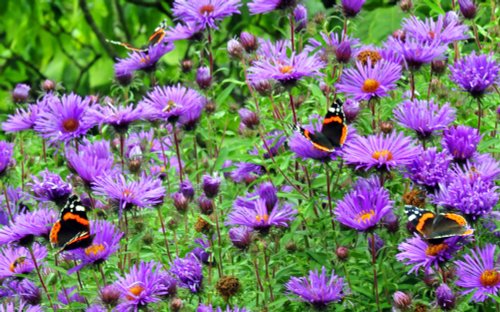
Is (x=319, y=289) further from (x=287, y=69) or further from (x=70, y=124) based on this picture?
(x=70, y=124)

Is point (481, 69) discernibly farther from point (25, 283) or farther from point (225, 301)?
point (25, 283)

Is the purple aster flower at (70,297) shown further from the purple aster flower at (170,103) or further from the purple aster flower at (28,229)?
the purple aster flower at (170,103)

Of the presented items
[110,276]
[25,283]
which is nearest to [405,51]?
[110,276]

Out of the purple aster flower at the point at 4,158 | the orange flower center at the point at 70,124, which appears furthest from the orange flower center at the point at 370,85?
the purple aster flower at the point at 4,158

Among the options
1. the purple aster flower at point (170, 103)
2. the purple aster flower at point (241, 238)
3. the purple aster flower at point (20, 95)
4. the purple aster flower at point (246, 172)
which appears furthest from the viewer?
the purple aster flower at point (20, 95)

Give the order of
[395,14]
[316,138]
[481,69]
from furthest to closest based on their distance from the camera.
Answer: [395,14] → [481,69] → [316,138]
